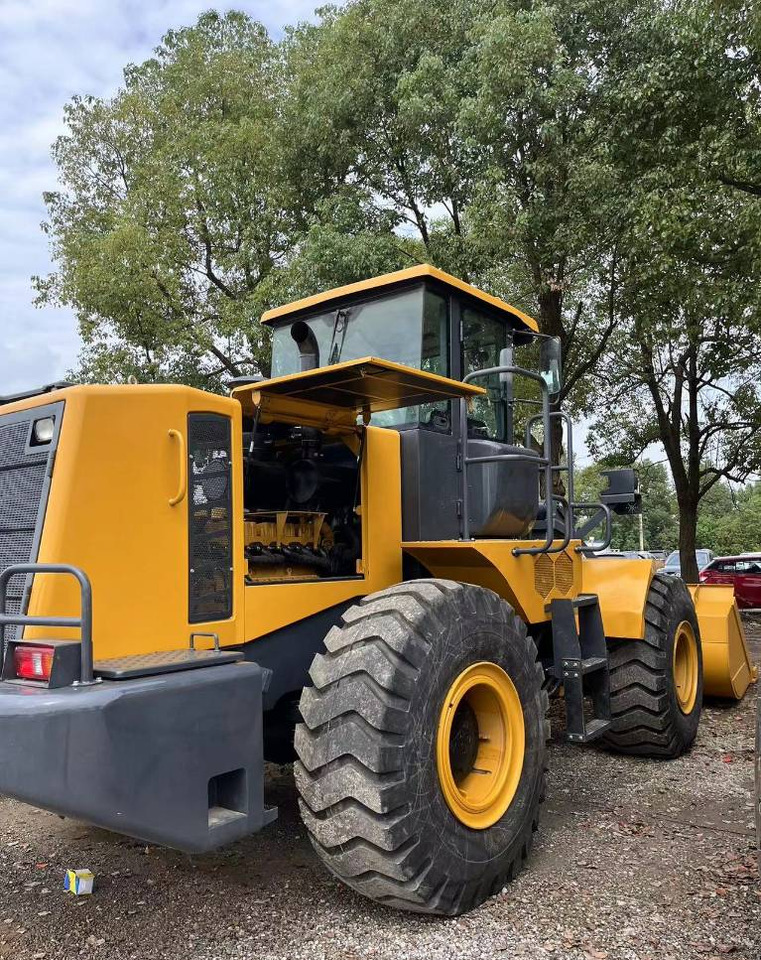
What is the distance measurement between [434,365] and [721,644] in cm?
434

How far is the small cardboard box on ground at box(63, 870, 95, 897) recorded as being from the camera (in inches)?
144

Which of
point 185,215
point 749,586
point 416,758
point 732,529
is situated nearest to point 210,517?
point 416,758

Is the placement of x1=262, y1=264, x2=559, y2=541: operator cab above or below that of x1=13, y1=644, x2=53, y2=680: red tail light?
above

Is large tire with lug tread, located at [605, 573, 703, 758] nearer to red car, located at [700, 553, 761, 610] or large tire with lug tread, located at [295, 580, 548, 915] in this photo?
large tire with lug tread, located at [295, 580, 548, 915]

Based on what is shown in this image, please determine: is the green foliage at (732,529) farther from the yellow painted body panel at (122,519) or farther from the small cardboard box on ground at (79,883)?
the yellow painted body panel at (122,519)

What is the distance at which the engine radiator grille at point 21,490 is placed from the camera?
10.1 feet

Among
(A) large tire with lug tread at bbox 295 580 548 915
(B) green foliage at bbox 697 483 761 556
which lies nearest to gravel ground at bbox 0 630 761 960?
(A) large tire with lug tread at bbox 295 580 548 915

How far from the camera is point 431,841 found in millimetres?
3180

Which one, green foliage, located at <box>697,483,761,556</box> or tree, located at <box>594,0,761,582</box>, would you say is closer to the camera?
tree, located at <box>594,0,761,582</box>

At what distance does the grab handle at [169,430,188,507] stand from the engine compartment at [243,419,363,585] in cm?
71

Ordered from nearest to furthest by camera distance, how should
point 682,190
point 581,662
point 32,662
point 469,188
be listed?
1. point 32,662
2. point 581,662
3. point 682,190
4. point 469,188

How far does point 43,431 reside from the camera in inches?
126

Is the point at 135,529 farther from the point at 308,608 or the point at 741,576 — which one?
the point at 741,576

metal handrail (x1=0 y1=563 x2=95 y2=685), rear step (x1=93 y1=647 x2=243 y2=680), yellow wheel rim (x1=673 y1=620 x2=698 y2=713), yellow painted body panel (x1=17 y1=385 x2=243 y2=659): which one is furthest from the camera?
yellow wheel rim (x1=673 y1=620 x2=698 y2=713)
